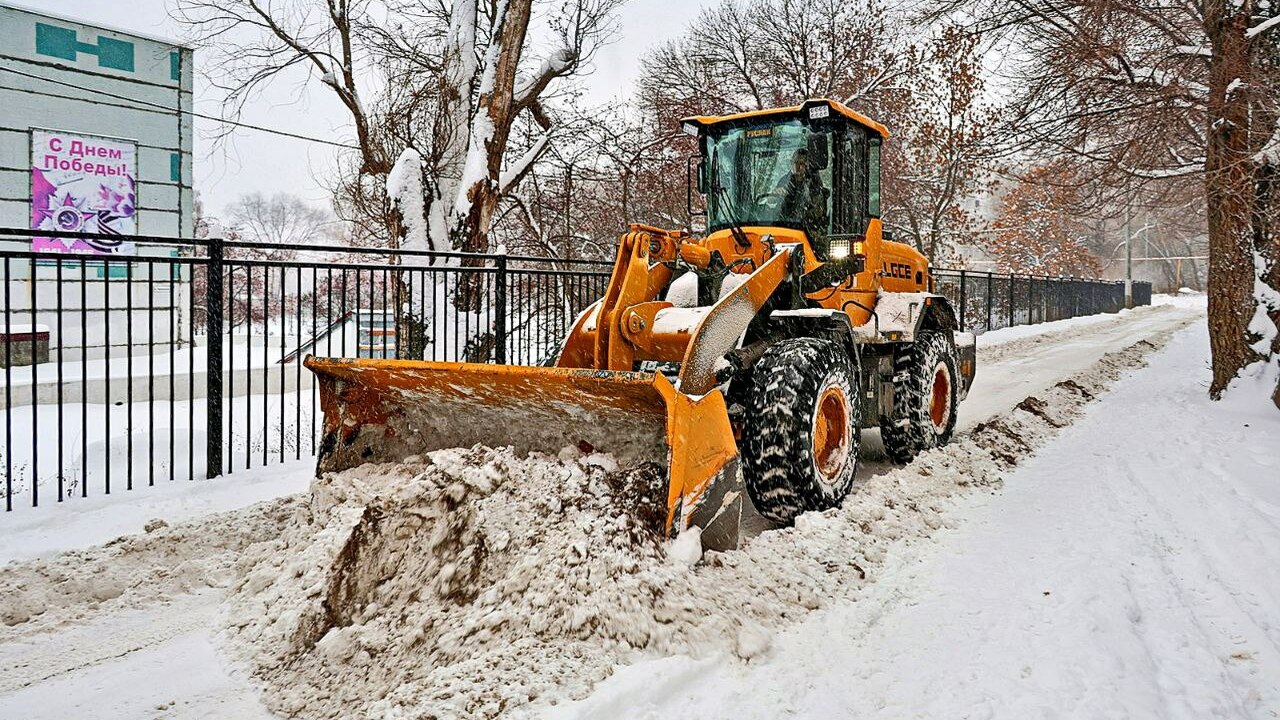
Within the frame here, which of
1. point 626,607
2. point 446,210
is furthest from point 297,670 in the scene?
point 446,210

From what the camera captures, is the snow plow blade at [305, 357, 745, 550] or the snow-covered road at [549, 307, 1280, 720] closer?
the snow-covered road at [549, 307, 1280, 720]

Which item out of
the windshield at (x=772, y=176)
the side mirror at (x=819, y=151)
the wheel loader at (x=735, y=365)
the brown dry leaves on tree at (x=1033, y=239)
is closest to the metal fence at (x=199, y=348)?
the wheel loader at (x=735, y=365)

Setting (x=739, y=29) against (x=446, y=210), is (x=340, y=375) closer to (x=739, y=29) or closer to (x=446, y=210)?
(x=446, y=210)

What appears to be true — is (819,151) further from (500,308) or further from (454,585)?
(454,585)

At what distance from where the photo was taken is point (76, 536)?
4348 millimetres

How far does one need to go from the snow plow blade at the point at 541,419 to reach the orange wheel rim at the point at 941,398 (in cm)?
360

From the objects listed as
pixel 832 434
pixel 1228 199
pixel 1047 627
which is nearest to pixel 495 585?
pixel 1047 627

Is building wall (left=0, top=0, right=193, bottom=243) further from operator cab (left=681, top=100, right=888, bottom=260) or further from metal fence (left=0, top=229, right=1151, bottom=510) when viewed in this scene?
operator cab (left=681, top=100, right=888, bottom=260)

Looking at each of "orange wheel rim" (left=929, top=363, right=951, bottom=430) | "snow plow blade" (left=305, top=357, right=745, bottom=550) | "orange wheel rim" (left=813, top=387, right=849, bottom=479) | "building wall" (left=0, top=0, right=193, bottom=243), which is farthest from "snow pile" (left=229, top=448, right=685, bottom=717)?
"building wall" (left=0, top=0, right=193, bottom=243)

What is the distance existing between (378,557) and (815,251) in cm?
351

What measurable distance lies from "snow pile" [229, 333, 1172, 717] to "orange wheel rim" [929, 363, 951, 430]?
2723 millimetres

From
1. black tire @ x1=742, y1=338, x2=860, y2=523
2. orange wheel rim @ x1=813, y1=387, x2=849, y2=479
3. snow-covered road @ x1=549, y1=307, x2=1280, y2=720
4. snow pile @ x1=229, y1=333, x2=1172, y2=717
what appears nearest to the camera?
snow-covered road @ x1=549, y1=307, x2=1280, y2=720

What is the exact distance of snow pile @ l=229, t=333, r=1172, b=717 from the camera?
9.08 ft

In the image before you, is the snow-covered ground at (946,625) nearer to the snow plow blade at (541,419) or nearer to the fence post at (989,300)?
the snow plow blade at (541,419)
